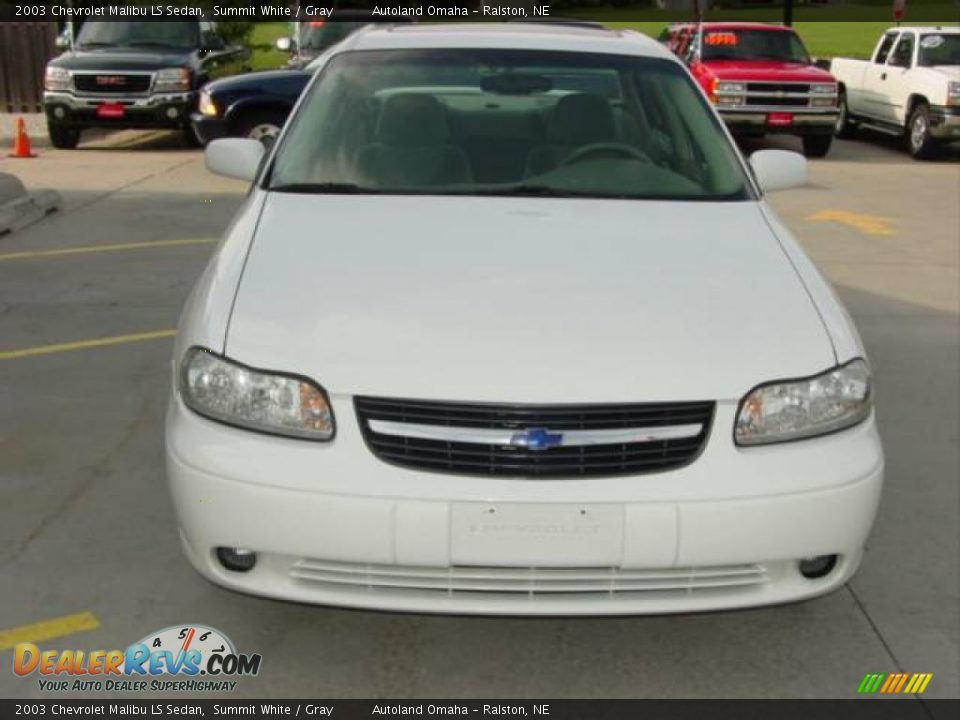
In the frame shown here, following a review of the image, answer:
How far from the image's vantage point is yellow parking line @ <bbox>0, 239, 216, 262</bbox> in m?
8.91

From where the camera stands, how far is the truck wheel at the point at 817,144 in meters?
16.1

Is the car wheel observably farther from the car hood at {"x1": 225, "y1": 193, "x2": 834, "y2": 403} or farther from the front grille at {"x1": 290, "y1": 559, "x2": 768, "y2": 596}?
the front grille at {"x1": 290, "y1": 559, "x2": 768, "y2": 596}

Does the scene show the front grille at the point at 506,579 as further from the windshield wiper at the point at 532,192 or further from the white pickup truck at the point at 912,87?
the white pickup truck at the point at 912,87

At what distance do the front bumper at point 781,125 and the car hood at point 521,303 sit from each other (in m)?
12.4

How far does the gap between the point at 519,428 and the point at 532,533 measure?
26cm

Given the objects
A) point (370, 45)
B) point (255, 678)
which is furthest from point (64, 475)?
point (370, 45)

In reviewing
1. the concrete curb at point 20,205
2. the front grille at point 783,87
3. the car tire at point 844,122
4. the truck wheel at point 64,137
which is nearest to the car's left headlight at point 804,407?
the concrete curb at point 20,205

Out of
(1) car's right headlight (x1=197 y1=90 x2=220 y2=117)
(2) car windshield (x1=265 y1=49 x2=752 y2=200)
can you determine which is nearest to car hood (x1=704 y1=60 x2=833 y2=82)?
(1) car's right headlight (x1=197 y1=90 x2=220 y2=117)

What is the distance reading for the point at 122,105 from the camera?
49.6 feet

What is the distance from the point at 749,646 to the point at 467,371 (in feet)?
4.05

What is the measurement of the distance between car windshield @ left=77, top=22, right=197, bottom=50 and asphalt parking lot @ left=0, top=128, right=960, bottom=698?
8.67 metres

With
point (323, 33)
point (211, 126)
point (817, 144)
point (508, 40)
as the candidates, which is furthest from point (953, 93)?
point (508, 40)

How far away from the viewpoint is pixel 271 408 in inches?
125

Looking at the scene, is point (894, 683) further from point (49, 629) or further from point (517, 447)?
point (49, 629)
